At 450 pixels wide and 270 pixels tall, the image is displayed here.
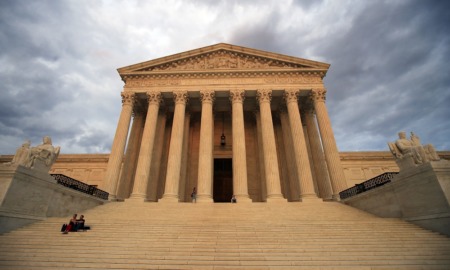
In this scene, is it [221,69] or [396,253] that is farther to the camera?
[221,69]

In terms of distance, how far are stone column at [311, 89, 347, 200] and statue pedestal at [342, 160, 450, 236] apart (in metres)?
5.22

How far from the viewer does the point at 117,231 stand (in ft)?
31.4

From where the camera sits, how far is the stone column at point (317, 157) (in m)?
20.0

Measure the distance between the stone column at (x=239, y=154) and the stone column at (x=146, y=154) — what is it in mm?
7290

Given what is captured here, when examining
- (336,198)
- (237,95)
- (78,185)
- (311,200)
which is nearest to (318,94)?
(237,95)

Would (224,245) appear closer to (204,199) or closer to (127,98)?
(204,199)

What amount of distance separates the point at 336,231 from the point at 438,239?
11.3 ft

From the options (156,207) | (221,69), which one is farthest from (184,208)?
(221,69)

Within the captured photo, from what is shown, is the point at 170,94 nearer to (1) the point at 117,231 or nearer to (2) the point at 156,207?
(2) the point at 156,207

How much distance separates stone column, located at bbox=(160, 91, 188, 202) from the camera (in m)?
17.5

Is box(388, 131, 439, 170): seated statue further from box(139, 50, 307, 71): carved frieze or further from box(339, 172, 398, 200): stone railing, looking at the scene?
box(139, 50, 307, 71): carved frieze

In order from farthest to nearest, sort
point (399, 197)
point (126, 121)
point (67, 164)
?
point (67, 164) → point (126, 121) → point (399, 197)

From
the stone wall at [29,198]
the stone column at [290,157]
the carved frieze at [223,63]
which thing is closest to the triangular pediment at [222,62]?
the carved frieze at [223,63]

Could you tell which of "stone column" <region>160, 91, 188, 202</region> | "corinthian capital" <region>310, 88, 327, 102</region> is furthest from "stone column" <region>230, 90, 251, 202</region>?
"corinthian capital" <region>310, 88, 327, 102</region>
